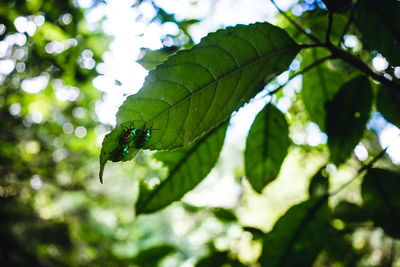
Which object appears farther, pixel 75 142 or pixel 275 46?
pixel 75 142

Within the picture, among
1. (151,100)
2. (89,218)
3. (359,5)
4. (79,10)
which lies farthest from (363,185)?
(89,218)

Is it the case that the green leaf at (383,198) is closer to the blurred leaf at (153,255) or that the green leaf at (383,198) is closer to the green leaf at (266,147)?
the green leaf at (266,147)

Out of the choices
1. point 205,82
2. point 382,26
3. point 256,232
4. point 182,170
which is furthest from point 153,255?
point 382,26

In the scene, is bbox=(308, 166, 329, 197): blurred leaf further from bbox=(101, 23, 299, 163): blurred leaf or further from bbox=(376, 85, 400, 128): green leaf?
bbox=(101, 23, 299, 163): blurred leaf

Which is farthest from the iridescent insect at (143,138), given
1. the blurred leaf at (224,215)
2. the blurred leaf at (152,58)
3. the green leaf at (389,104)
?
the blurred leaf at (224,215)

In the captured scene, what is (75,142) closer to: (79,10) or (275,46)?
(79,10)

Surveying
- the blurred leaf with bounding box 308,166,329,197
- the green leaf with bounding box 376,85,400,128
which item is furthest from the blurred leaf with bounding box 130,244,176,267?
the green leaf with bounding box 376,85,400,128
